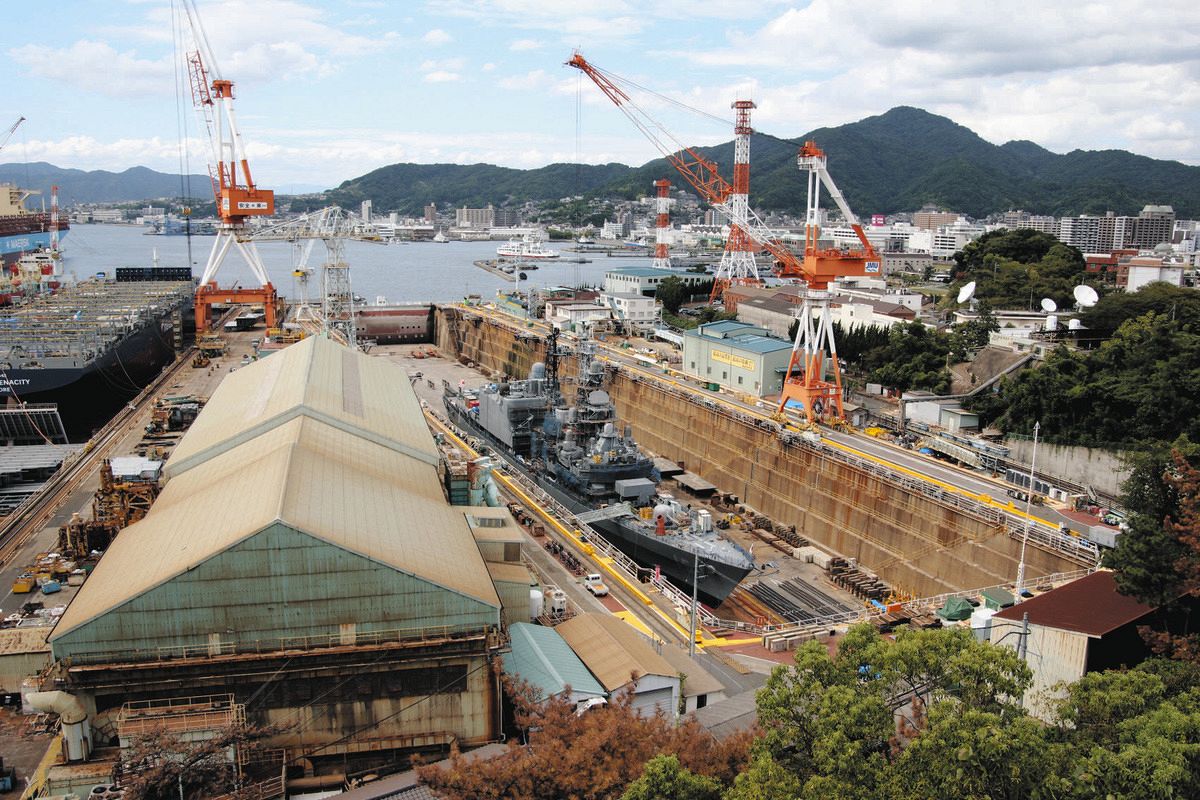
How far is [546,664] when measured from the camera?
1950cm

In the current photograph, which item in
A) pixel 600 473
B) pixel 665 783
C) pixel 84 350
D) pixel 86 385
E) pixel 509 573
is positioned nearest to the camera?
Answer: pixel 665 783

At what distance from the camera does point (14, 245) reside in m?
101

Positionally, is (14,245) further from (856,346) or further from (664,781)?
(664,781)

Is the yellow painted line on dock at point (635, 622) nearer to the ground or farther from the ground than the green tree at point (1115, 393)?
nearer to the ground

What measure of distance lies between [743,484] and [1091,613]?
26.1 m

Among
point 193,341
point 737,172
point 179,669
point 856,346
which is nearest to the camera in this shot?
point 179,669

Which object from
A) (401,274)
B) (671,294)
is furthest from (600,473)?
(401,274)

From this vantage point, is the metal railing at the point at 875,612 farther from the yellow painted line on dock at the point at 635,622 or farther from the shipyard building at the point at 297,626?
the shipyard building at the point at 297,626

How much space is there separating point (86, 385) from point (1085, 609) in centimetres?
5327

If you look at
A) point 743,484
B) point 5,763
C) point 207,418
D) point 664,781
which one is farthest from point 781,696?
point 743,484

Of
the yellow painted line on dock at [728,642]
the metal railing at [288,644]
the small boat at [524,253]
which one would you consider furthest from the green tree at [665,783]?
the small boat at [524,253]

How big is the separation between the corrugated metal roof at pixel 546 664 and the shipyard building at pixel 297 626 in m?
0.88

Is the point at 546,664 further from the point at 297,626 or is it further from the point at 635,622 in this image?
the point at 635,622

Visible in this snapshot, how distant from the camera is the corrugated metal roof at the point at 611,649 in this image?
1939 centimetres
